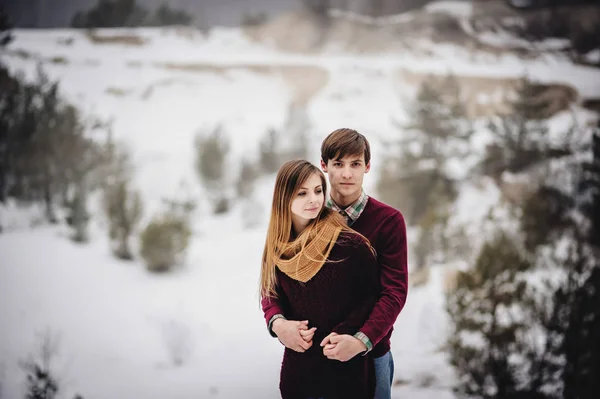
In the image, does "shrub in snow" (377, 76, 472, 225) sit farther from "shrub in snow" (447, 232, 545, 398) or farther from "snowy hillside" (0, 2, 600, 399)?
"shrub in snow" (447, 232, 545, 398)

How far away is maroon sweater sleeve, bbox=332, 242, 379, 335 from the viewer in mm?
989

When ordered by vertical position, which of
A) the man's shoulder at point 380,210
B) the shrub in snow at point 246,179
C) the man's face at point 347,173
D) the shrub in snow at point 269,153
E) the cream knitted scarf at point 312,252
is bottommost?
the cream knitted scarf at point 312,252

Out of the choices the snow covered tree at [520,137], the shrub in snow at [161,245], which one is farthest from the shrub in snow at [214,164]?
the snow covered tree at [520,137]

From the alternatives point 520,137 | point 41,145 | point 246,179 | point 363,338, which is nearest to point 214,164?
point 246,179

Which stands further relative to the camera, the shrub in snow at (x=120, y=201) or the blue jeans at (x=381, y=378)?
the shrub in snow at (x=120, y=201)

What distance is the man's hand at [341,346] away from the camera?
0.95m

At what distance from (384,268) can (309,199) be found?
0.24 metres

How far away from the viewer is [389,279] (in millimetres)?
1027

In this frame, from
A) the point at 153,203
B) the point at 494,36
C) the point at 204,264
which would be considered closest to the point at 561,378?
the point at 204,264

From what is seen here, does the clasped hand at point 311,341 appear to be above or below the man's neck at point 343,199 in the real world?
below

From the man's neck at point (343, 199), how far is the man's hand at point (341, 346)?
0.33 metres

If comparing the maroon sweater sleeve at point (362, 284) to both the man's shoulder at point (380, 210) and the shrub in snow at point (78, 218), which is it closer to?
the man's shoulder at point (380, 210)

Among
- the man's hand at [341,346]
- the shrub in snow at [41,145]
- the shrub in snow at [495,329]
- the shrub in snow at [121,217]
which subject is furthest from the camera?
the shrub in snow at [121,217]

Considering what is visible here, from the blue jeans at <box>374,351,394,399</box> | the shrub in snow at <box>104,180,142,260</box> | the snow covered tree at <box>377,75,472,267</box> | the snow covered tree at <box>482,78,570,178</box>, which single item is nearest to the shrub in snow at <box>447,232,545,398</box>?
the snow covered tree at <box>377,75,472,267</box>
